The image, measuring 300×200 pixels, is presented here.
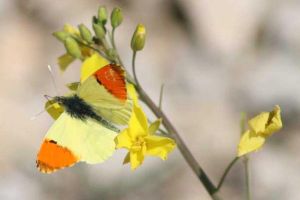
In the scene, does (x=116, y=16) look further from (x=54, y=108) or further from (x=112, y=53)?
(x=54, y=108)

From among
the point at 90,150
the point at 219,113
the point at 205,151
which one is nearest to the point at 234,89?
the point at 219,113

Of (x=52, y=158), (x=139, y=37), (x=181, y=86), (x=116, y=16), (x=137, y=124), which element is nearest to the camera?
(x=52, y=158)

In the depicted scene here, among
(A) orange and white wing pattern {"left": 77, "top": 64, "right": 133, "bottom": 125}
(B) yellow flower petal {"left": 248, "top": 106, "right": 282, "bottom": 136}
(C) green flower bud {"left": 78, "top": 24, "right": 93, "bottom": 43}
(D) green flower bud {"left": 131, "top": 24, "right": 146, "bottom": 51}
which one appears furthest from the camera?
(C) green flower bud {"left": 78, "top": 24, "right": 93, "bottom": 43}

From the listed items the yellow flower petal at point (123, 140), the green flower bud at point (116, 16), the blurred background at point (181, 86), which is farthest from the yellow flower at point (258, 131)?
the blurred background at point (181, 86)

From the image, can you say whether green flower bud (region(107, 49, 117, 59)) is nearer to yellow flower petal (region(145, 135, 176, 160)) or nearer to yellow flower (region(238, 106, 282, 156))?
yellow flower petal (region(145, 135, 176, 160))

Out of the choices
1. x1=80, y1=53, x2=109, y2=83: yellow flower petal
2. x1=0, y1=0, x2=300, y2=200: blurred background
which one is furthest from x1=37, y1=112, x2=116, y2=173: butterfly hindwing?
x1=0, y1=0, x2=300, y2=200: blurred background

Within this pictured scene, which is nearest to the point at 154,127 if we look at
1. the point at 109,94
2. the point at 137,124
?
the point at 137,124
